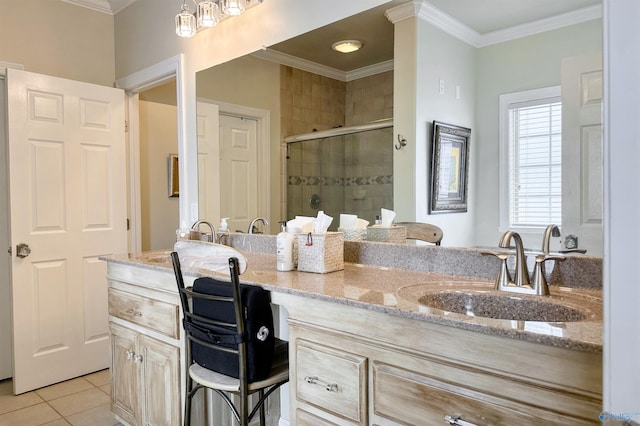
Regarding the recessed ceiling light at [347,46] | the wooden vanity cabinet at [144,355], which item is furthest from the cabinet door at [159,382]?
the recessed ceiling light at [347,46]

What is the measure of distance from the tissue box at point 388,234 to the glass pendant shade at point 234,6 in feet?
4.52

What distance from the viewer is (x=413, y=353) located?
3.46ft

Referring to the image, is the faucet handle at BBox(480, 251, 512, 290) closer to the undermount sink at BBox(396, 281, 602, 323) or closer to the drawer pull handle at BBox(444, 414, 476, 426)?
the undermount sink at BBox(396, 281, 602, 323)

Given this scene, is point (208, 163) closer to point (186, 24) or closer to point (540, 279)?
point (186, 24)

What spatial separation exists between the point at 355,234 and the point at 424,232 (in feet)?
1.15

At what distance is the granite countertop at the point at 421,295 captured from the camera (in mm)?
869

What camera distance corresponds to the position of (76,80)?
10.2ft

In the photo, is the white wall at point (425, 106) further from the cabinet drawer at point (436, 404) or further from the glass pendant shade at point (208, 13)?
the glass pendant shade at point (208, 13)

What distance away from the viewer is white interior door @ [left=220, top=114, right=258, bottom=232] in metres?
2.43

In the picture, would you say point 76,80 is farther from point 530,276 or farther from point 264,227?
point 530,276

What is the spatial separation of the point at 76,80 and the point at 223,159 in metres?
1.43

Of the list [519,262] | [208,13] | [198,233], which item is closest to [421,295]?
[519,262]

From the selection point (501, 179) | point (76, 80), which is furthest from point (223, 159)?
point (501, 179)

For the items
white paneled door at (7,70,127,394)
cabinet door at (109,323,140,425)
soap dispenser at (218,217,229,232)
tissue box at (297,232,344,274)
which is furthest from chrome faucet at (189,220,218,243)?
tissue box at (297,232,344,274)
